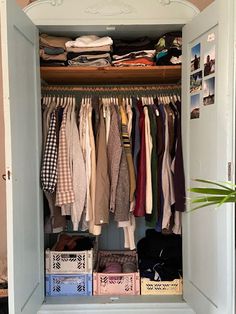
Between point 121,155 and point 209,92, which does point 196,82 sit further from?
point 121,155

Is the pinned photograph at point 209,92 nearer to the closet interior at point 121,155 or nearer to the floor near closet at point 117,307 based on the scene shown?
the closet interior at point 121,155

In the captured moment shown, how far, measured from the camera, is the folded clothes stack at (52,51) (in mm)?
2323

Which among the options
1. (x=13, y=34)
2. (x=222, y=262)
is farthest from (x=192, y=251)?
(x=13, y=34)

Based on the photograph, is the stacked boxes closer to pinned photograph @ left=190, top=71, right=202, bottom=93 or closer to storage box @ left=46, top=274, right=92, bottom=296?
storage box @ left=46, top=274, right=92, bottom=296

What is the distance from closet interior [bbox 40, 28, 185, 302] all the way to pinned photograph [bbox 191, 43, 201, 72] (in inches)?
9.2

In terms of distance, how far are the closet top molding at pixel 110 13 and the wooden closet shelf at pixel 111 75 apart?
270mm

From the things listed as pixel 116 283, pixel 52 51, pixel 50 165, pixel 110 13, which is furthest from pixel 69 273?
pixel 110 13

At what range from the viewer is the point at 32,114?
81.0 inches

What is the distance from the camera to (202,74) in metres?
1.96

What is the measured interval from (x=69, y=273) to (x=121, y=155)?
0.87 m

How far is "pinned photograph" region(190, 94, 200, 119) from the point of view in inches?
79.5

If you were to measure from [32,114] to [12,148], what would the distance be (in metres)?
0.42

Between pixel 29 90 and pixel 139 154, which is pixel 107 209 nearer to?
pixel 139 154

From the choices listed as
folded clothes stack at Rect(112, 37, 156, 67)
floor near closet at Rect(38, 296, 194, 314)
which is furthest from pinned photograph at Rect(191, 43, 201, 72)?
floor near closet at Rect(38, 296, 194, 314)
